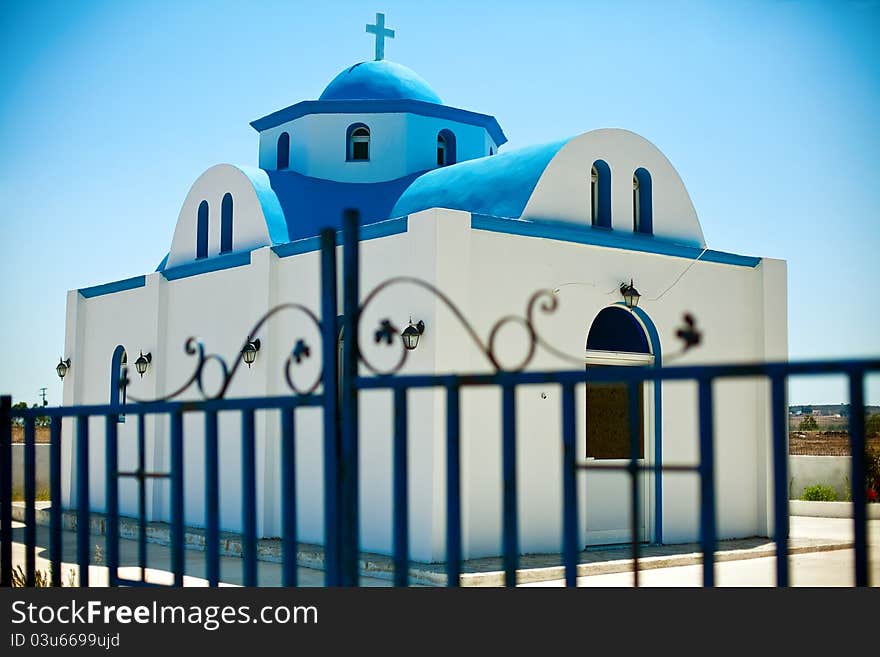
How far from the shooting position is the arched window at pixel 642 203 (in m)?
12.8

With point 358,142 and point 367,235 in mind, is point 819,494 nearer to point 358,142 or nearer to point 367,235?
point 358,142

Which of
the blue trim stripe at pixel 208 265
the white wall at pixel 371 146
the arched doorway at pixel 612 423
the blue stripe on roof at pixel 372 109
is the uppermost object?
the blue stripe on roof at pixel 372 109

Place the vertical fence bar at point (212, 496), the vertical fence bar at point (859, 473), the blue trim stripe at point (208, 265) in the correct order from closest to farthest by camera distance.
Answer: the vertical fence bar at point (859, 473), the vertical fence bar at point (212, 496), the blue trim stripe at point (208, 265)

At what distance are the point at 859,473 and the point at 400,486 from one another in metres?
1.31

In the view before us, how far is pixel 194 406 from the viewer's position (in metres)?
3.74

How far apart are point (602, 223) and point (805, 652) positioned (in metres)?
10.1

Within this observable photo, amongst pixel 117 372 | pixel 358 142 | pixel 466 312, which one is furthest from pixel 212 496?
pixel 358 142

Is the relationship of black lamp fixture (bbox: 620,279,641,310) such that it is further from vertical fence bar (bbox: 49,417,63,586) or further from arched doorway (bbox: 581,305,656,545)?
vertical fence bar (bbox: 49,417,63,586)

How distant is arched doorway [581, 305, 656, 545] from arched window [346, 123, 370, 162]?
5708 millimetres

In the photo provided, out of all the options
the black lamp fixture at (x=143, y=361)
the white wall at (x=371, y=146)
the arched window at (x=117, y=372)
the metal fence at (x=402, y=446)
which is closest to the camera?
the metal fence at (x=402, y=446)

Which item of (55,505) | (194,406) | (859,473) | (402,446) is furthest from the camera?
(55,505)

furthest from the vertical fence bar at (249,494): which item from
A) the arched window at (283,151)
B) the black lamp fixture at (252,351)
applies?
the arched window at (283,151)

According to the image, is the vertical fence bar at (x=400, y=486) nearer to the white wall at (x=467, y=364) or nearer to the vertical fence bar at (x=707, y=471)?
the vertical fence bar at (x=707, y=471)

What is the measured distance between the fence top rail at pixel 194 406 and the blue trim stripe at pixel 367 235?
5.37 m
